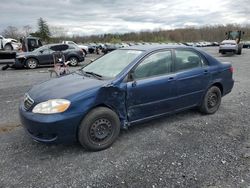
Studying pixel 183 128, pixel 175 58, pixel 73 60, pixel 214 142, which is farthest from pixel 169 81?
pixel 73 60

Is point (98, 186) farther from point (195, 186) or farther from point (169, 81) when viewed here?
point (169, 81)

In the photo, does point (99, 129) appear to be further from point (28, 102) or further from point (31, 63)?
point (31, 63)

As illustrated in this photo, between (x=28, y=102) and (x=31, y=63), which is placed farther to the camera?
(x=31, y=63)

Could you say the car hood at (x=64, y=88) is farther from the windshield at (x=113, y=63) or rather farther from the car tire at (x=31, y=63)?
the car tire at (x=31, y=63)

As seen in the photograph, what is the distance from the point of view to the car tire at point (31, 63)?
14.2 metres

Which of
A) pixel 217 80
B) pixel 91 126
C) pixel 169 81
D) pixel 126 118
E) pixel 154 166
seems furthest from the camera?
pixel 217 80

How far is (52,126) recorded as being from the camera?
10.5 ft

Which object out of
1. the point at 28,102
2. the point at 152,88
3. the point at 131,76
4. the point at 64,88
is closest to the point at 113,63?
the point at 131,76

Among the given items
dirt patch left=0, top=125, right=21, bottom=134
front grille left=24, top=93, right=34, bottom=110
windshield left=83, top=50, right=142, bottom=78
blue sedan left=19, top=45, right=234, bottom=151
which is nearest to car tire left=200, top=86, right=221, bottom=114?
blue sedan left=19, top=45, right=234, bottom=151

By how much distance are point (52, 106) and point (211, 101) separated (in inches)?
133

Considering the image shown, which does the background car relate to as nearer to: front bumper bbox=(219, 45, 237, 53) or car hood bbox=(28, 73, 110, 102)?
car hood bbox=(28, 73, 110, 102)

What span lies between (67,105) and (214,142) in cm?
241

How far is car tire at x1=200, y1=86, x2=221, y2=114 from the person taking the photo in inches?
197

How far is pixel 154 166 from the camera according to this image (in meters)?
3.21
